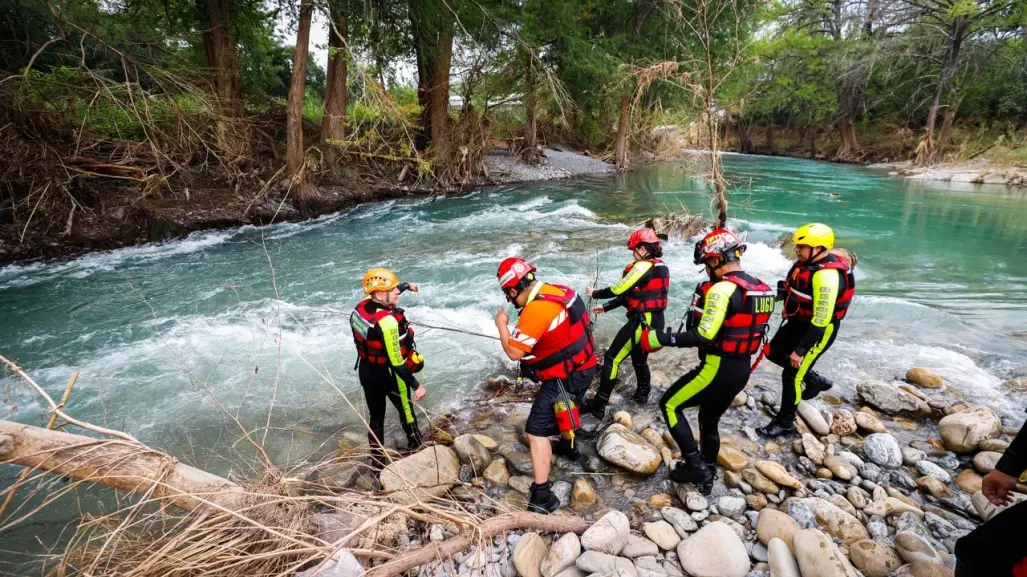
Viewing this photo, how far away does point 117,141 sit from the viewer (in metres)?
10.9

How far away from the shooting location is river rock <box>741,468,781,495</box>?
3539mm

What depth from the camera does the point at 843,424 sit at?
170 inches

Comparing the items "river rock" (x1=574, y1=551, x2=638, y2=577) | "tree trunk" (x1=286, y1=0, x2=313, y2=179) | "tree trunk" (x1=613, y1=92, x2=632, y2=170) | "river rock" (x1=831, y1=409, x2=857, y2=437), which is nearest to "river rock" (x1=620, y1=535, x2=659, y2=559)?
"river rock" (x1=574, y1=551, x2=638, y2=577)

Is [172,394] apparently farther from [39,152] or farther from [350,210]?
[350,210]

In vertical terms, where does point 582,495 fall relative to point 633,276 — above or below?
below

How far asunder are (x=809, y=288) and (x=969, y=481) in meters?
1.87

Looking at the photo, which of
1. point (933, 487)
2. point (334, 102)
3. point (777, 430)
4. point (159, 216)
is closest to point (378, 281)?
point (777, 430)

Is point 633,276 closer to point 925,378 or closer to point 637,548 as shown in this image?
point 637,548

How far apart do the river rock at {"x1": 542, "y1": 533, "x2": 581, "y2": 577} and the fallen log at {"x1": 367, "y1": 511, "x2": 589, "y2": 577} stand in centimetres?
19

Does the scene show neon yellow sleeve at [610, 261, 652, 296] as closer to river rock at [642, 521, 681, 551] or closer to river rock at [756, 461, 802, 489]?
river rock at [756, 461, 802, 489]

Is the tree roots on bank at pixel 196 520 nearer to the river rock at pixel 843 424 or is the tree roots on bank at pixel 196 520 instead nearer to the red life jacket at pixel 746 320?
the red life jacket at pixel 746 320

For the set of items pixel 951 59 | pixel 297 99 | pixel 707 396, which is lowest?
pixel 707 396

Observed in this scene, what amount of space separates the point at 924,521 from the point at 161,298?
10.7 metres

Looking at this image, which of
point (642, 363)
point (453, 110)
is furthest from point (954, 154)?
point (642, 363)
